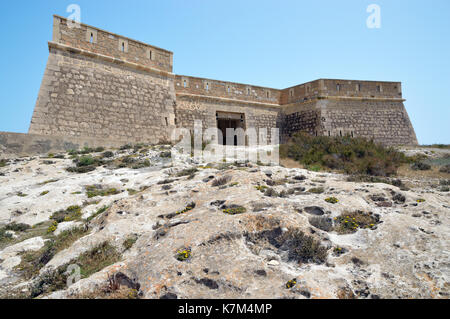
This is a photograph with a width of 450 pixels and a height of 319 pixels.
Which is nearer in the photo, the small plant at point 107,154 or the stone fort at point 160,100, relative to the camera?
the small plant at point 107,154

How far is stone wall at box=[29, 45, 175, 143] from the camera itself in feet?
41.2

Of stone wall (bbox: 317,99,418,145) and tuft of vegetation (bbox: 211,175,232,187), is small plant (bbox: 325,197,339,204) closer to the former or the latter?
tuft of vegetation (bbox: 211,175,232,187)

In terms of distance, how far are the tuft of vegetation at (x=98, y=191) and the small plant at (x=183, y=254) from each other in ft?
14.8

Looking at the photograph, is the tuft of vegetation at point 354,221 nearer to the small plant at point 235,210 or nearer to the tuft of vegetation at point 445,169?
the small plant at point 235,210

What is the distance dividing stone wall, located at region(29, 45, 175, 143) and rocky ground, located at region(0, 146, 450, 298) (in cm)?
647

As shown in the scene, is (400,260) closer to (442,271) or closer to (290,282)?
(442,271)

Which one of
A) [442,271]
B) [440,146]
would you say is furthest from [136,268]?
[440,146]

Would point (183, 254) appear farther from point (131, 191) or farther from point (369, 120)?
point (369, 120)

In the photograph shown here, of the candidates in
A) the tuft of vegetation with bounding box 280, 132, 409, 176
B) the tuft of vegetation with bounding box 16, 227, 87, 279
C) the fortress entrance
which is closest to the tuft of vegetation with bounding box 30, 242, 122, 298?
the tuft of vegetation with bounding box 16, 227, 87, 279

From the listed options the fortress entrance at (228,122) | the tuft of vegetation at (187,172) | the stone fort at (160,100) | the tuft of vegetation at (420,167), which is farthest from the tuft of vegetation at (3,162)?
the tuft of vegetation at (420,167)

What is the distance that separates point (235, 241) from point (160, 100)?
14.0m

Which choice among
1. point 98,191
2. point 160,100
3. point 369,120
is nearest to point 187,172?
point 98,191

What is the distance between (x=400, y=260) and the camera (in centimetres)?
343

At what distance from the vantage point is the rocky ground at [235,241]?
3.16m
